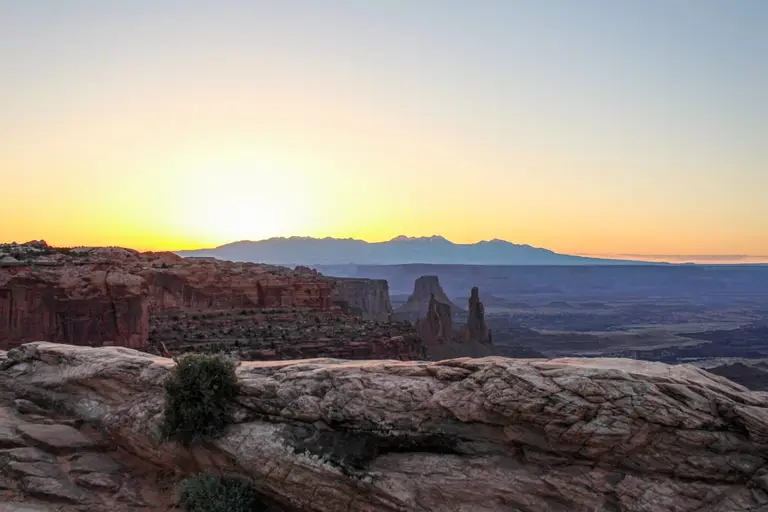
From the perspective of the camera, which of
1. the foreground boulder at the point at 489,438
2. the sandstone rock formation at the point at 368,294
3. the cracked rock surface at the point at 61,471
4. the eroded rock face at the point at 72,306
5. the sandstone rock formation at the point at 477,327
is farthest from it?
the sandstone rock formation at the point at 368,294

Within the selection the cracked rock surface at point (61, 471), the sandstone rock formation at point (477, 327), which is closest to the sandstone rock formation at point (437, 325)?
the sandstone rock formation at point (477, 327)

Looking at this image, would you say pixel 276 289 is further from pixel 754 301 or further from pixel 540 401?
pixel 754 301

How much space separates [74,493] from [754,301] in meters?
209

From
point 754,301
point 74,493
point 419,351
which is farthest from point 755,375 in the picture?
point 754,301

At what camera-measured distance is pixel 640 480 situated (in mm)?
8125

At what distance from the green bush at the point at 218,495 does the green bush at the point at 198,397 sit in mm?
758

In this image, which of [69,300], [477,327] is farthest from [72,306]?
[477,327]

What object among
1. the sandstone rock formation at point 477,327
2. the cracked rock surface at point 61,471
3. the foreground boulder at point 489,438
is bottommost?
the sandstone rock formation at point 477,327

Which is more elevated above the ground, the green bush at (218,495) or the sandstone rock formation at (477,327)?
the green bush at (218,495)

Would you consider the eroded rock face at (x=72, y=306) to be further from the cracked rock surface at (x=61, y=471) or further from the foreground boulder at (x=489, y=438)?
the foreground boulder at (x=489, y=438)

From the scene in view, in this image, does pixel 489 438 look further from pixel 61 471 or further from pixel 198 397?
pixel 61 471

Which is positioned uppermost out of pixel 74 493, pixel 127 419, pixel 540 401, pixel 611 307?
pixel 540 401

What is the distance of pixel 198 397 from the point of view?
10.7 metres

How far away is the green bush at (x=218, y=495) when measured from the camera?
9531 millimetres
